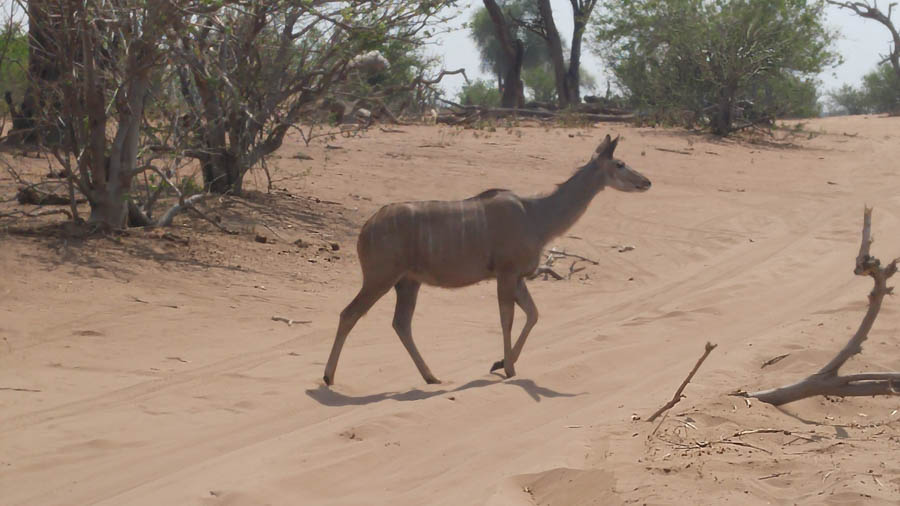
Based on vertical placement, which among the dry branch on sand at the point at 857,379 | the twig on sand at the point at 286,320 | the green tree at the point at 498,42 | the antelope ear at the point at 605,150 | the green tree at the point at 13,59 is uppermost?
the green tree at the point at 498,42

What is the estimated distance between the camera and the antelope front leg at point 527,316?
8078 millimetres

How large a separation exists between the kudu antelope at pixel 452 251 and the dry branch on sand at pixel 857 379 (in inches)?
85.5

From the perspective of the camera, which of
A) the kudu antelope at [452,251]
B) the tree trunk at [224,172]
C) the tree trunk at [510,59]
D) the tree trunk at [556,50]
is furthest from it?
the tree trunk at [556,50]

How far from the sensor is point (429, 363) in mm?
8539

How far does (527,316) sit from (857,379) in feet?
9.09

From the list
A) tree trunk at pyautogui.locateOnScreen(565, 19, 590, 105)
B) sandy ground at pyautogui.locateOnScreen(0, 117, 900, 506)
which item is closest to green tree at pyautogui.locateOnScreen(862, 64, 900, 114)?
tree trunk at pyautogui.locateOnScreen(565, 19, 590, 105)

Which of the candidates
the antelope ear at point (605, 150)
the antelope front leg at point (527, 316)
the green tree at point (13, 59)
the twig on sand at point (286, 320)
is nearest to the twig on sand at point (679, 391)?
the antelope front leg at point (527, 316)

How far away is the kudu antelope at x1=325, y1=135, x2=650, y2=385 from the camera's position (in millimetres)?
7824

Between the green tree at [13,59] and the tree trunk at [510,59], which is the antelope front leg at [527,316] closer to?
the green tree at [13,59]

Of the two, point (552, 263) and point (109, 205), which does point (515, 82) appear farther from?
point (109, 205)

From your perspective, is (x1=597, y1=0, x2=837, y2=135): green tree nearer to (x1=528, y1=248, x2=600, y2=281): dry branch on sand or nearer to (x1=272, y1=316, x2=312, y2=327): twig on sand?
(x1=528, y1=248, x2=600, y2=281): dry branch on sand

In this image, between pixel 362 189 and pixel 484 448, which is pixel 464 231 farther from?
pixel 362 189

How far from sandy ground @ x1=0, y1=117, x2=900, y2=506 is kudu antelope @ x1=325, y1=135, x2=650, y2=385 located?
44cm

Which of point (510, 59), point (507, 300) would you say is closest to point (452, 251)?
point (507, 300)
